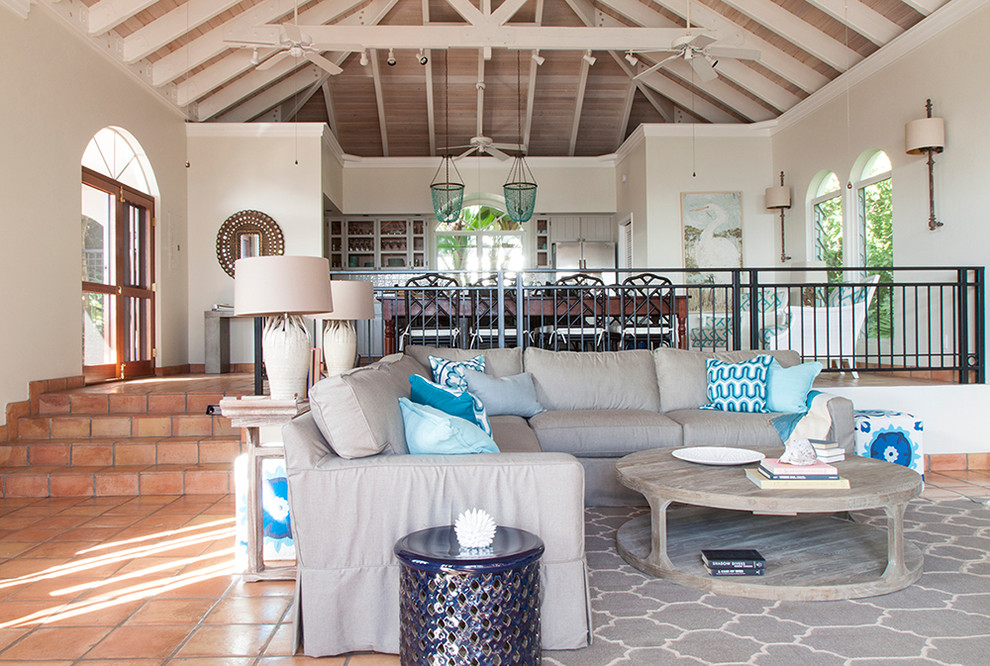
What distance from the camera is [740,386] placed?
14.0 ft

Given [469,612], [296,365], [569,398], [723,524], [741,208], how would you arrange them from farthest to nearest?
[741,208] < [569,398] < [723,524] < [296,365] < [469,612]

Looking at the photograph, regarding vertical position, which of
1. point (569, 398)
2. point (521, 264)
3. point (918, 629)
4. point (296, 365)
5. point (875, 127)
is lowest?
point (918, 629)

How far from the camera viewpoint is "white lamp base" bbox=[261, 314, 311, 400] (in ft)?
9.86

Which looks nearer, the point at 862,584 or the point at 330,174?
the point at 862,584

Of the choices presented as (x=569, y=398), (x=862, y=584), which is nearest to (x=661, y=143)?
(x=569, y=398)

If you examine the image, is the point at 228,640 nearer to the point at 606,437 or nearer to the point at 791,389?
the point at 606,437

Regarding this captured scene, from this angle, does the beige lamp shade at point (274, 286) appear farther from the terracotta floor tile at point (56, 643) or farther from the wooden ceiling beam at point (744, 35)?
the wooden ceiling beam at point (744, 35)

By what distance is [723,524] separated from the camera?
10.8ft

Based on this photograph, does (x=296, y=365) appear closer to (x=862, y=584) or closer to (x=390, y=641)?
(x=390, y=641)

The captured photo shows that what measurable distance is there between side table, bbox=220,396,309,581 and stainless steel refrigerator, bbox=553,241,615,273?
764cm

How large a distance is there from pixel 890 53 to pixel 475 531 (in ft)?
20.7

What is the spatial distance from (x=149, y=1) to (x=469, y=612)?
5.81m

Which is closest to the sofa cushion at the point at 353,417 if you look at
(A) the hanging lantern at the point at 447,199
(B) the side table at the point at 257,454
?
(B) the side table at the point at 257,454

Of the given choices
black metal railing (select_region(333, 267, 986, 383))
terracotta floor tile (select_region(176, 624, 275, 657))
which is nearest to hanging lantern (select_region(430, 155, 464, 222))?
black metal railing (select_region(333, 267, 986, 383))
